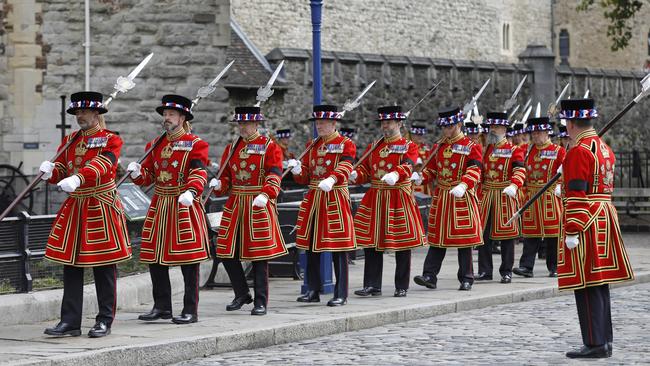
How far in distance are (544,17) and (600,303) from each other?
5616 centimetres

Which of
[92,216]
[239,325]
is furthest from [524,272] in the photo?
[92,216]

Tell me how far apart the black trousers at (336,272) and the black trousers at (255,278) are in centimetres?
76

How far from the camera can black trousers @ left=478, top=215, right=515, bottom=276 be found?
16.4m

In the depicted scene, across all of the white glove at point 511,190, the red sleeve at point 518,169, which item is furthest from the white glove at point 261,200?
the red sleeve at point 518,169

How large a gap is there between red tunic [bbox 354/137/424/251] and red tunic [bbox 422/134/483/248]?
1.60 feet

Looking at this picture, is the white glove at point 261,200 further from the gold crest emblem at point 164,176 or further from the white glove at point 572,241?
the white glove at point 572,241

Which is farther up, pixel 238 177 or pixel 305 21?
pixel 305 21

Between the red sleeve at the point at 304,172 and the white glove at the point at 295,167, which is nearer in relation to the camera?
the white glove at the point at 295,167

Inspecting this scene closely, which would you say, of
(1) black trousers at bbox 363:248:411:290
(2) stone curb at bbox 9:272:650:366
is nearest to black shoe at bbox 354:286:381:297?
(1) black trousers at bbox 363:248:411:290

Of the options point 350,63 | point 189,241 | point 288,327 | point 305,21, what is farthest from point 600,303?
point 305,21

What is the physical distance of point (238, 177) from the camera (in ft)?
42.8

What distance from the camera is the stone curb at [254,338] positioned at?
10.1 m

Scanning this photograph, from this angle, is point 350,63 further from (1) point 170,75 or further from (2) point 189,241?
(2) point 189,241

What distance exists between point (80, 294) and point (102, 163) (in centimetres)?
98
